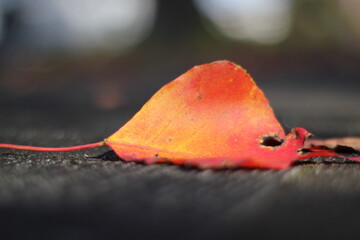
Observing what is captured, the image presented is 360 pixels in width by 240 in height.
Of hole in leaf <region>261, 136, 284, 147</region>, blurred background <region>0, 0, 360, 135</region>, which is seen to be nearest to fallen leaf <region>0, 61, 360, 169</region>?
hole in leaf <region>261, 136, 284, 147</region>

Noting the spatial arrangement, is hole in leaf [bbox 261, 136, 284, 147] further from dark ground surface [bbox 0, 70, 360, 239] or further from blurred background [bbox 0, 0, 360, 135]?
blurred background [bbox 0, 0, 360, 135]

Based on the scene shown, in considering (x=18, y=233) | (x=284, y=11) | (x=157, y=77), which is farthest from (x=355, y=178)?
(x=284, y=11)

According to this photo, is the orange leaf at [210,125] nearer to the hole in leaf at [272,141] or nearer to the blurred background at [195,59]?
the hole in leaf at [272,141]

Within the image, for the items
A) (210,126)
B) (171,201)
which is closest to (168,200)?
(171,201)

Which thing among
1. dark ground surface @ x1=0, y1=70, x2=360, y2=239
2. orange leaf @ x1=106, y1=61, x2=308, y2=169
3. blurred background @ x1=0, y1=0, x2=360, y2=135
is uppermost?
blurred background @ x1=0, y1=0, x2=360, y2=135

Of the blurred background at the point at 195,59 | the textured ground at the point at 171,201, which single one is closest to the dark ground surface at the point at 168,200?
Result: the textured ground at the point at 171,201
